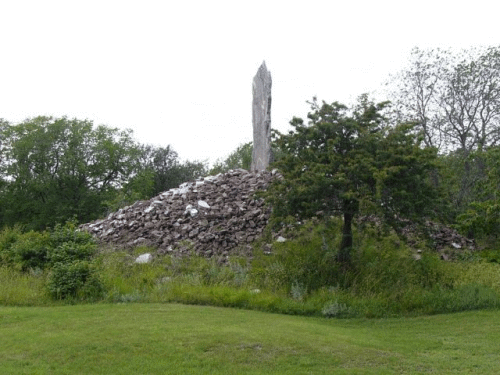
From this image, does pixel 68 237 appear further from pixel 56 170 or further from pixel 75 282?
pixel 56 170

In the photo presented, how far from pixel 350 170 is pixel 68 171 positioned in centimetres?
3458

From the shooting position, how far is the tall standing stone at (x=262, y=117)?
70.0ft

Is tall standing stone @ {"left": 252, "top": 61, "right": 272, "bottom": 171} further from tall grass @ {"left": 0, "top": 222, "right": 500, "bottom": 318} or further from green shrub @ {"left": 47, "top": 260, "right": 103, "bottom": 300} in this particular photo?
green shrub @ {"left": 47, "top": 260, "right": 103, "bottom": 300}

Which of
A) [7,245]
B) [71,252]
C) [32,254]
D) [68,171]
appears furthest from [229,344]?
[68,171]

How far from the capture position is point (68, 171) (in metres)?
41.8

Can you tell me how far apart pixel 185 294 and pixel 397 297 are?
4624 mm

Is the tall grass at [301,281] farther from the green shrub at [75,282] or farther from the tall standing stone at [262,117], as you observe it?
the tall standing stone at [262,117]

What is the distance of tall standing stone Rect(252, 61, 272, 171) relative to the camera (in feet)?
70.0

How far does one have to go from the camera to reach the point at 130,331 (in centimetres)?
778

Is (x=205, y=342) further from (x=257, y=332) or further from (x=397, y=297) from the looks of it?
(x=397, y=297)

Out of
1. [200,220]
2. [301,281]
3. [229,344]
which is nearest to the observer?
[229,344]

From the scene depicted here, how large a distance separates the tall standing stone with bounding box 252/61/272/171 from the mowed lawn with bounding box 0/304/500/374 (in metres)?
12.2

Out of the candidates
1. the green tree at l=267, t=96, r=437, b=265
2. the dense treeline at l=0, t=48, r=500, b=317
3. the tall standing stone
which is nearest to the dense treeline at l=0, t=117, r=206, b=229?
the tall standing stone

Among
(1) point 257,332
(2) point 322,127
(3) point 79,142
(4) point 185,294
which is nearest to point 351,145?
(2) point 322,127
